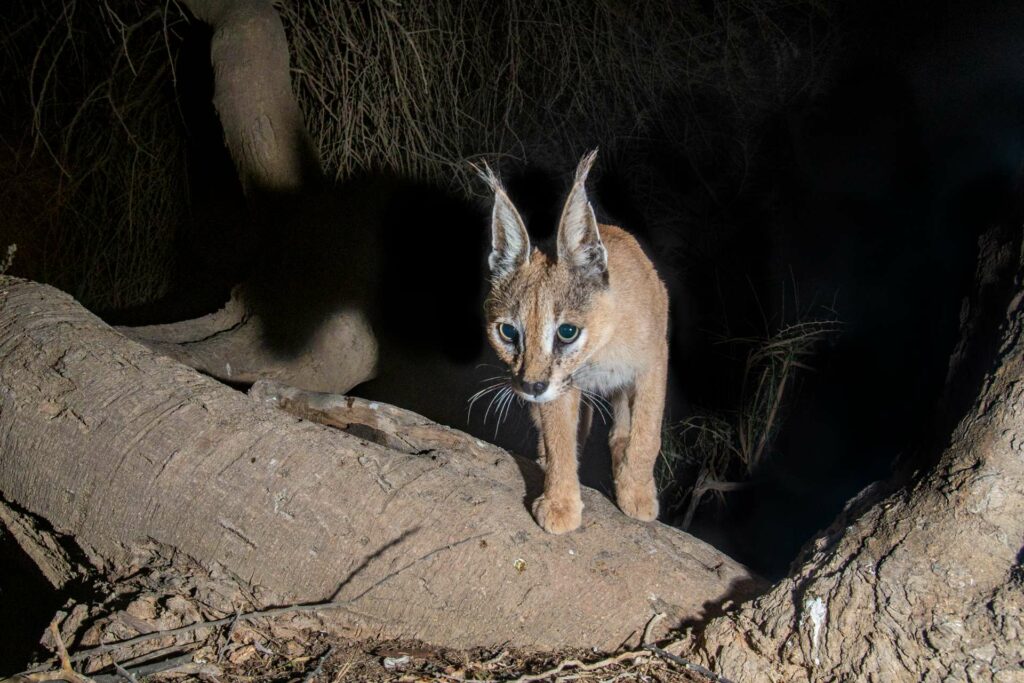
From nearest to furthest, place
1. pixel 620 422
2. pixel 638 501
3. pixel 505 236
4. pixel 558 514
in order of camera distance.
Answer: pixel 558 514 < pixel 505 236 < pixel 638 501 < pixel 620 422

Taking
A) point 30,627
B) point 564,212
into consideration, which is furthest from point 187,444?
point 564,212

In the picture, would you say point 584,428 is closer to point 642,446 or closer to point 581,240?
point 642,446

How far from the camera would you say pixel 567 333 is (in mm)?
2848

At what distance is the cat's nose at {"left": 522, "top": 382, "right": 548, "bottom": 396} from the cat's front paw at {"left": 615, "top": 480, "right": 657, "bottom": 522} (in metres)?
0.79

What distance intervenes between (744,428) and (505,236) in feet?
11.7

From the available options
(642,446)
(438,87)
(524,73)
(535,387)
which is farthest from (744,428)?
(535,387)

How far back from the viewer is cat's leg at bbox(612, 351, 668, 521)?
3232 mm

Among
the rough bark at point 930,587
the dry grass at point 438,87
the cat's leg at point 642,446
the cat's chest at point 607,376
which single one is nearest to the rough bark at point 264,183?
the dry grass at point 438,87

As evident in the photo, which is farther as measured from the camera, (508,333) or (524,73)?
(524,73)

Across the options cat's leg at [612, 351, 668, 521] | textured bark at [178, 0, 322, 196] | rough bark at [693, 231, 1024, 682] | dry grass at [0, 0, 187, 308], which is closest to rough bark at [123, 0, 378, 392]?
textured bark at [178, 0, 322, 196]

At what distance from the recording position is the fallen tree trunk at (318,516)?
247 cm

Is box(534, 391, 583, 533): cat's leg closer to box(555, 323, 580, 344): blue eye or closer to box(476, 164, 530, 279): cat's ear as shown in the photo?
box(555, 323, 580, 344): blue eye

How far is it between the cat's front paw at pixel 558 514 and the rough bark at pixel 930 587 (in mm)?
571

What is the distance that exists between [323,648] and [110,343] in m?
1.40
